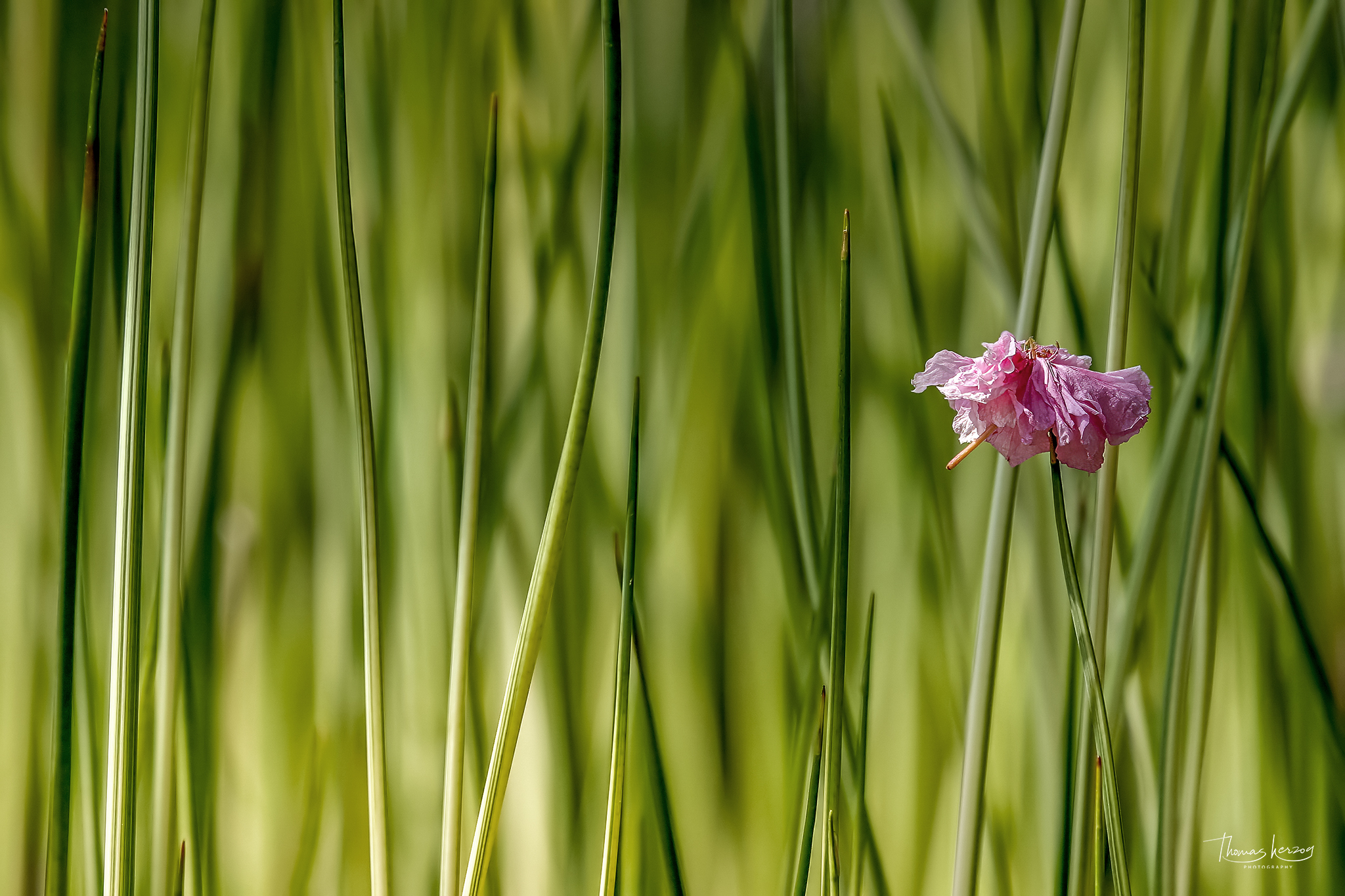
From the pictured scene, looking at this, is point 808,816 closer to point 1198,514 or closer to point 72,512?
point 1198,514

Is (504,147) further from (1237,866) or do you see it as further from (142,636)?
(1237,866)

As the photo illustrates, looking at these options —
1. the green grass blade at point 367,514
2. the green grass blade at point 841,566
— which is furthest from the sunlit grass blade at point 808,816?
the green grass blade at point 367,514

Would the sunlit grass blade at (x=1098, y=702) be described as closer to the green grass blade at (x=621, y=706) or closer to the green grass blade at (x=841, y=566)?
the green grass blade at (x=841, y=566)

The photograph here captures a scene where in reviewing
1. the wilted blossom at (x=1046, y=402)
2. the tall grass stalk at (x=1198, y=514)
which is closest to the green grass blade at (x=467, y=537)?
the wilted blossom at (x=1046, y=402)

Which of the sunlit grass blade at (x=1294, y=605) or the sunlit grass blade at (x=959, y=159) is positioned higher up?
the sunlit grass blade at (x=959, y=159)

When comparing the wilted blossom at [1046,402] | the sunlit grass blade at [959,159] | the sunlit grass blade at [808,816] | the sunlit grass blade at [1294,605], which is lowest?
the sunlit grass blade at [808,816]

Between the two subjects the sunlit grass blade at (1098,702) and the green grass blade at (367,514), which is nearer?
the sunlit grass blade at (1098,702)
